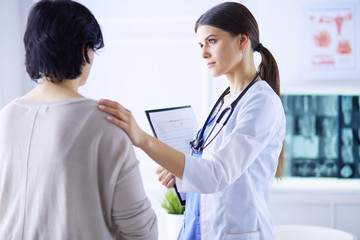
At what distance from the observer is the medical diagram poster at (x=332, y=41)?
2477 mm

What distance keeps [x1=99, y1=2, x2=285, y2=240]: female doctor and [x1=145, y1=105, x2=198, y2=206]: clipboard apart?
2.8 inches

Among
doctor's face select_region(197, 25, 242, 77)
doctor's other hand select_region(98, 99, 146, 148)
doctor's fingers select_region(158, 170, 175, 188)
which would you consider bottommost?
doctor's fingers select_region(158, 170, 175, 188)

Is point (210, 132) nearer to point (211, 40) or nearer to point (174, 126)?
point (174, 126)

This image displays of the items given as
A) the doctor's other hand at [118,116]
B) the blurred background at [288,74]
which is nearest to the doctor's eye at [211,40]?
the doctor's other hand at [118,116]

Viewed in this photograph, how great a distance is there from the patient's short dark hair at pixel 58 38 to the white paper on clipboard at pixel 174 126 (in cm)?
52

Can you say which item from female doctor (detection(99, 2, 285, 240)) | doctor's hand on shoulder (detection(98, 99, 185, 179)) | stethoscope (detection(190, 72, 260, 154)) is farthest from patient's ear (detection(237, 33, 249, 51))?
doctor's hand on shoulder (detection(98, 99, 185, 179))

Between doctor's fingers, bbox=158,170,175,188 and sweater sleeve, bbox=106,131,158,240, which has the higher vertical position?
sweater sleeve, bbox=106,131,158,240

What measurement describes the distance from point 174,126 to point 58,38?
0.71m

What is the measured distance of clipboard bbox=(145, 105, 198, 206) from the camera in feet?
4.57

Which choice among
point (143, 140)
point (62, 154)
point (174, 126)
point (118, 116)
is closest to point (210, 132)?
point (174, 126)

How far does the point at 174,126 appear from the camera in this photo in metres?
1.47

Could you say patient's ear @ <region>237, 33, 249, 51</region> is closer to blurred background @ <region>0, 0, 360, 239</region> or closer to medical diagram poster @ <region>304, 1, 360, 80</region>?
blurred background @ <region>0, 0, 360, 239</region>

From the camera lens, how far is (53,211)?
825mm

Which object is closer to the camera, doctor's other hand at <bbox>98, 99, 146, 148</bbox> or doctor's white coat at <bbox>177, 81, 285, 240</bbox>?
doctor's other hand at <bbox>98, 99, 146, 148</bbox>
